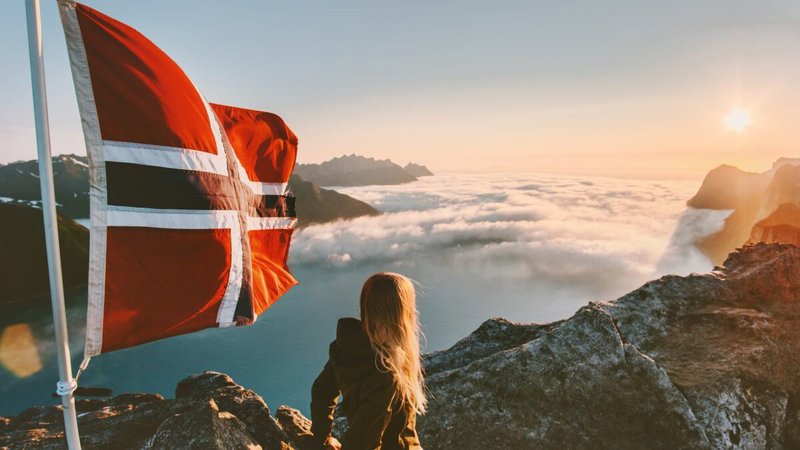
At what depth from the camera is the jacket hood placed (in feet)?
12.5

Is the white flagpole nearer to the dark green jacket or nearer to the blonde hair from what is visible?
the dark green jacket

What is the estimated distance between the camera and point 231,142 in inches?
270

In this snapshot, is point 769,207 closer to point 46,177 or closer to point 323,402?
point 323,402

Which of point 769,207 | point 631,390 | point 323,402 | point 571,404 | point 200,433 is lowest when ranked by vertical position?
point 769,207

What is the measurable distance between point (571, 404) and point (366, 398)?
13.3 feet

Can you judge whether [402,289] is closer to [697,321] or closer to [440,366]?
[440,366]

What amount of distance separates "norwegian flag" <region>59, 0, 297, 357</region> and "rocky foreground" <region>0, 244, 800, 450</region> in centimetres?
129

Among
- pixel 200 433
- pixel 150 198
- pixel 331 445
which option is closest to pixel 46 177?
pixel 150 198

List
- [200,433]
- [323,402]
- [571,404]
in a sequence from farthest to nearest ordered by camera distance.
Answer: [571,404] < [200,433] < [323,402]

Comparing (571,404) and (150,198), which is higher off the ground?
(150,198)

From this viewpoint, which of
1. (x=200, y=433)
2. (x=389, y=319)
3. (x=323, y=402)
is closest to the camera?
(x=389, y=319)

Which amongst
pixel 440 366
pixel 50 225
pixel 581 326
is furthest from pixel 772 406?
pixel 50 225

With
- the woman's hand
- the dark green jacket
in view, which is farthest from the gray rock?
the dark green jacket

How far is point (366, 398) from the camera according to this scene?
3738mm
